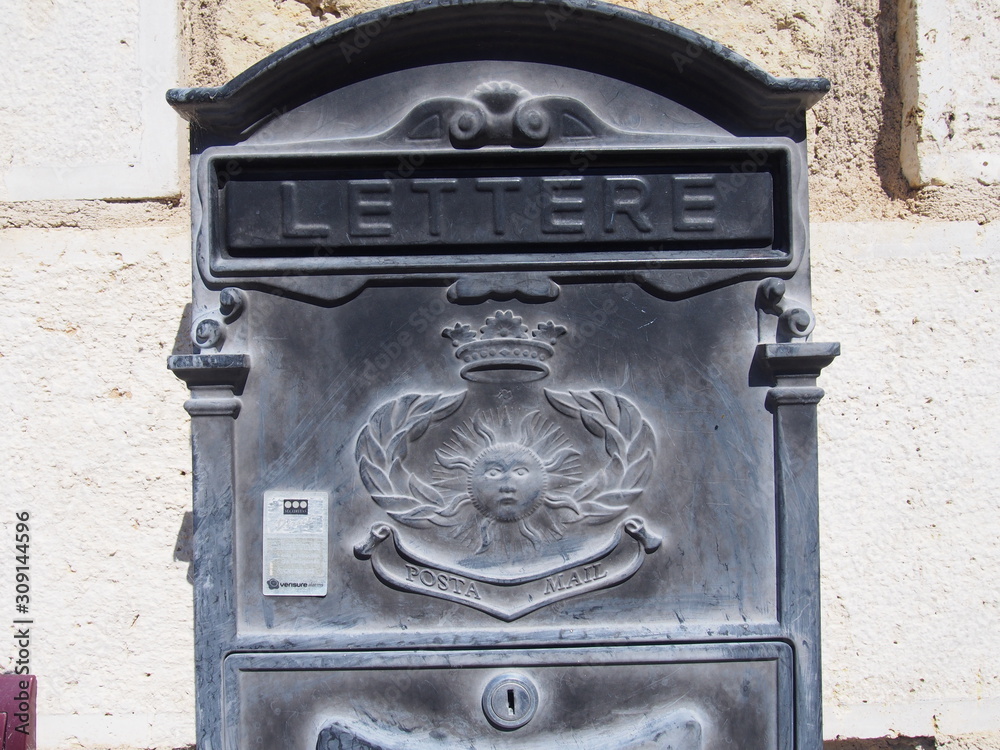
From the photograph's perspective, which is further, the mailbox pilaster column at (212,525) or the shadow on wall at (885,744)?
the shadow on wall at (885,744)

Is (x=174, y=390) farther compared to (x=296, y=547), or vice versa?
(x=174, y=390)

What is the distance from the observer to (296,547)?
1.25 m

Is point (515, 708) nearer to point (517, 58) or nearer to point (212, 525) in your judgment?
point (212, 525)

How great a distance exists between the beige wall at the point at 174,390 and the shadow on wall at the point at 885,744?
36 mm

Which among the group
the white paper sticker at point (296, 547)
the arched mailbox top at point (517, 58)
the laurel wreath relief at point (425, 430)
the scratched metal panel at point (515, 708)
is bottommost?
the scratched metal panel at point (515, 708)

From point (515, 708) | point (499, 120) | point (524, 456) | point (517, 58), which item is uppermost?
point (517, 58)

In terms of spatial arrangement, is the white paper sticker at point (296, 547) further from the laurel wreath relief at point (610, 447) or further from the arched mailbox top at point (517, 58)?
the arched mailbox top at point (517, 58)

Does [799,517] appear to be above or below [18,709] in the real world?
above

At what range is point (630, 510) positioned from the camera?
4.14 feet

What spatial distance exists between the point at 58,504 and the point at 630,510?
1.31 m

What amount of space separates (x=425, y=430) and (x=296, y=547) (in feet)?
0.99

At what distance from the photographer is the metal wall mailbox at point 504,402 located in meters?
1.24

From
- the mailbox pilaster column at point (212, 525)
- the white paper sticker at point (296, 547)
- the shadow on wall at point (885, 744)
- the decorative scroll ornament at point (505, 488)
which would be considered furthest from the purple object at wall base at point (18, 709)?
the shadow on wall at point (885, 744)

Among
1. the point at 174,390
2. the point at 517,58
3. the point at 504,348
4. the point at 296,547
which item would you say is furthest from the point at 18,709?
the point at 517,58
